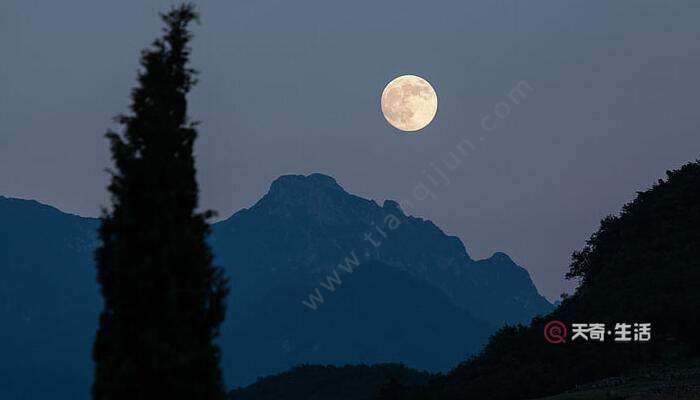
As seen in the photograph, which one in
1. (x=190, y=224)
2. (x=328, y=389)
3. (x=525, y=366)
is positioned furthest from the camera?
(x=328, y=389)

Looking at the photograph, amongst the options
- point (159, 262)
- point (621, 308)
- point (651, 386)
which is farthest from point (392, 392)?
point (159, 262)

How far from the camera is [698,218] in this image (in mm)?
91000

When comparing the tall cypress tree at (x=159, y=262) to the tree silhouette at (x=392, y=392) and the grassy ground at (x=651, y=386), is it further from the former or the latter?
the tree silhouette at (x=392, y=392)

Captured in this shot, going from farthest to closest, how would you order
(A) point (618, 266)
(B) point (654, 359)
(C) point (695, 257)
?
(A) point (618, 266)
(C) point (695, 257)
(B) point (654, 359)

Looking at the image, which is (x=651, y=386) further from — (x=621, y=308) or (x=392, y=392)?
(x=392, y=392)

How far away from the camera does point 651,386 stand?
4334 cm

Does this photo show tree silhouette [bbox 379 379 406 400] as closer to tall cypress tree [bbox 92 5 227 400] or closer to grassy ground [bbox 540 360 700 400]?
grassy ground [bbox 540 360 700 400]

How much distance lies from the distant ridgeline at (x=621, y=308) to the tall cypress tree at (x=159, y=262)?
1118 inches

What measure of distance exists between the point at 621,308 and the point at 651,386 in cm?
2865

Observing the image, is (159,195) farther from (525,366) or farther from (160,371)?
→ (525,366)

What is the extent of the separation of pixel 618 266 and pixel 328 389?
85090 mm

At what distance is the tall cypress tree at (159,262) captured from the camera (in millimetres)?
18188

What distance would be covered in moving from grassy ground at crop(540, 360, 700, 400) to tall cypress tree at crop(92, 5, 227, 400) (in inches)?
1059

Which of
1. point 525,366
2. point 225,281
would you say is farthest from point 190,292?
point 525,366
